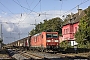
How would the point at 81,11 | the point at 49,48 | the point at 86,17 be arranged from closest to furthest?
the point at 49,48
the point at 86,17
the point at 81,11

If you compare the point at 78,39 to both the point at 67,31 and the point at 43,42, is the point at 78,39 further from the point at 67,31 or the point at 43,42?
the point at 67,31

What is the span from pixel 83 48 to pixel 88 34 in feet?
9.71

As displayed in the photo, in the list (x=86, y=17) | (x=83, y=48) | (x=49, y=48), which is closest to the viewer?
(x=49, y=48)

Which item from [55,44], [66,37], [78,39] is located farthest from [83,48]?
[66,37]

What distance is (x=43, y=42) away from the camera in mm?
37625

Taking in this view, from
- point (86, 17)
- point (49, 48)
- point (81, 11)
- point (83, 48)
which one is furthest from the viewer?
point (81, 11)

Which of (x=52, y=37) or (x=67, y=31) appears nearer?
(x=52, y=37)

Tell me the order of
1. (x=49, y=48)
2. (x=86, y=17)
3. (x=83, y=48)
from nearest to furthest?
(x=49, y=48) → (x=83, y=48) → (x=86, y=17)

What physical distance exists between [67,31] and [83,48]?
61.4 feet

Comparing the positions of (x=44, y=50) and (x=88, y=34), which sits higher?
(x=88, y=34)

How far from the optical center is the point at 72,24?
57.2m

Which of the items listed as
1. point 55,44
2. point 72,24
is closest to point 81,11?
point 72,24

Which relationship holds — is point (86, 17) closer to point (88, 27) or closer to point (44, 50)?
point (88, 27)

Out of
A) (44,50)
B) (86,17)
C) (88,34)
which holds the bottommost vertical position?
(44,50)
